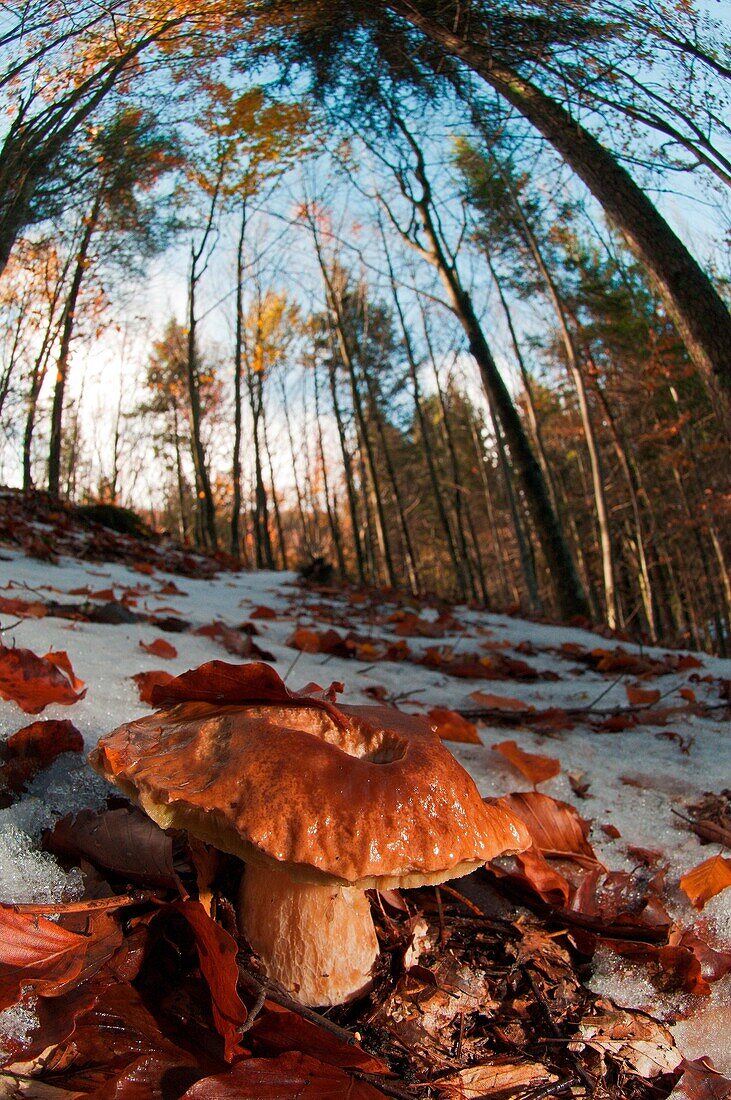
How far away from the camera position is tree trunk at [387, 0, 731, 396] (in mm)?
3436

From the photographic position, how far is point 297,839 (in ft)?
2.35

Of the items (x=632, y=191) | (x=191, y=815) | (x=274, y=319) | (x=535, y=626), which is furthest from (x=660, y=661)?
(x=274, y=319)

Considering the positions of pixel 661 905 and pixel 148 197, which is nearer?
pixel 661 905

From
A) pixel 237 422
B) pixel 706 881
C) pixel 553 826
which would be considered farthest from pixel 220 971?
pixel 237 422

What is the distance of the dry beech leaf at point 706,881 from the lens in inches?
48.8

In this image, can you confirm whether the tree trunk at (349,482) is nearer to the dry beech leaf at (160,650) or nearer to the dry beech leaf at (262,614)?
the dry beech leaf at (262,614)

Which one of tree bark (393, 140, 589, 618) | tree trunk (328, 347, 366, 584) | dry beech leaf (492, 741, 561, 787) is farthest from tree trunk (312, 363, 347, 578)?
dry beech leaf (492, 741, 561, 787)

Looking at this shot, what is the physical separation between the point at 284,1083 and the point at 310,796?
355 mm

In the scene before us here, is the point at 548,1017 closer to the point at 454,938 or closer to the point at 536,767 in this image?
the point at 454,938

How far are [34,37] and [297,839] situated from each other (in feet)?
8.99

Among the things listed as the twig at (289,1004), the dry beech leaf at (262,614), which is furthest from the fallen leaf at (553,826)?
the dry beech leaf at (262,614)

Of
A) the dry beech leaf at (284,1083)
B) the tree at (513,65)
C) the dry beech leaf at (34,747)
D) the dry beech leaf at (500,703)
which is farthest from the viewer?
the tree at (513,65)

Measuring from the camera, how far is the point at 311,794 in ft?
2.48

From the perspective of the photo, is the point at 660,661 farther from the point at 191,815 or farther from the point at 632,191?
the point at 191,815
